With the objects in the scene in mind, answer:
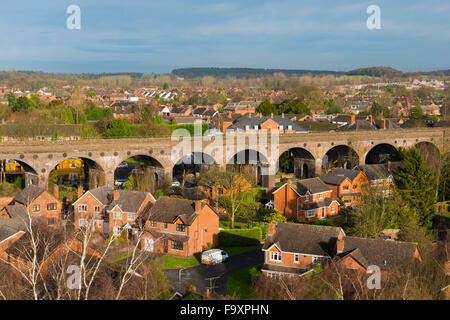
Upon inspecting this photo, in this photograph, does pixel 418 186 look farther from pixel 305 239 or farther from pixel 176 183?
pixel 176 183

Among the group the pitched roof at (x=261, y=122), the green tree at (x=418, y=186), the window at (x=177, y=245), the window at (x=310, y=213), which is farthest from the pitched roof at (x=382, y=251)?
the pitched roof at (x=261, y=122)

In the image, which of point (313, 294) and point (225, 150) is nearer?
point (313, 294)

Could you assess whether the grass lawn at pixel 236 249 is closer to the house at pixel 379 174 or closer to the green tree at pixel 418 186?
the green tree at pixel 418 186

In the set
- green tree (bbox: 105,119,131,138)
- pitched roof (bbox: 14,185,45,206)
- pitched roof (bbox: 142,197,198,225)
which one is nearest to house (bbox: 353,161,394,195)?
pitched roof (bbox: 142,197,198,225)

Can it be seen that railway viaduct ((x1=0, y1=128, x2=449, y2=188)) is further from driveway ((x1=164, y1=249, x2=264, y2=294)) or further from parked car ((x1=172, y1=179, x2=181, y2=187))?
driveway ((x1=164, y1=249, x2=264, y2=294))

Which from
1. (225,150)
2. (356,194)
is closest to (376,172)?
(356,194)
